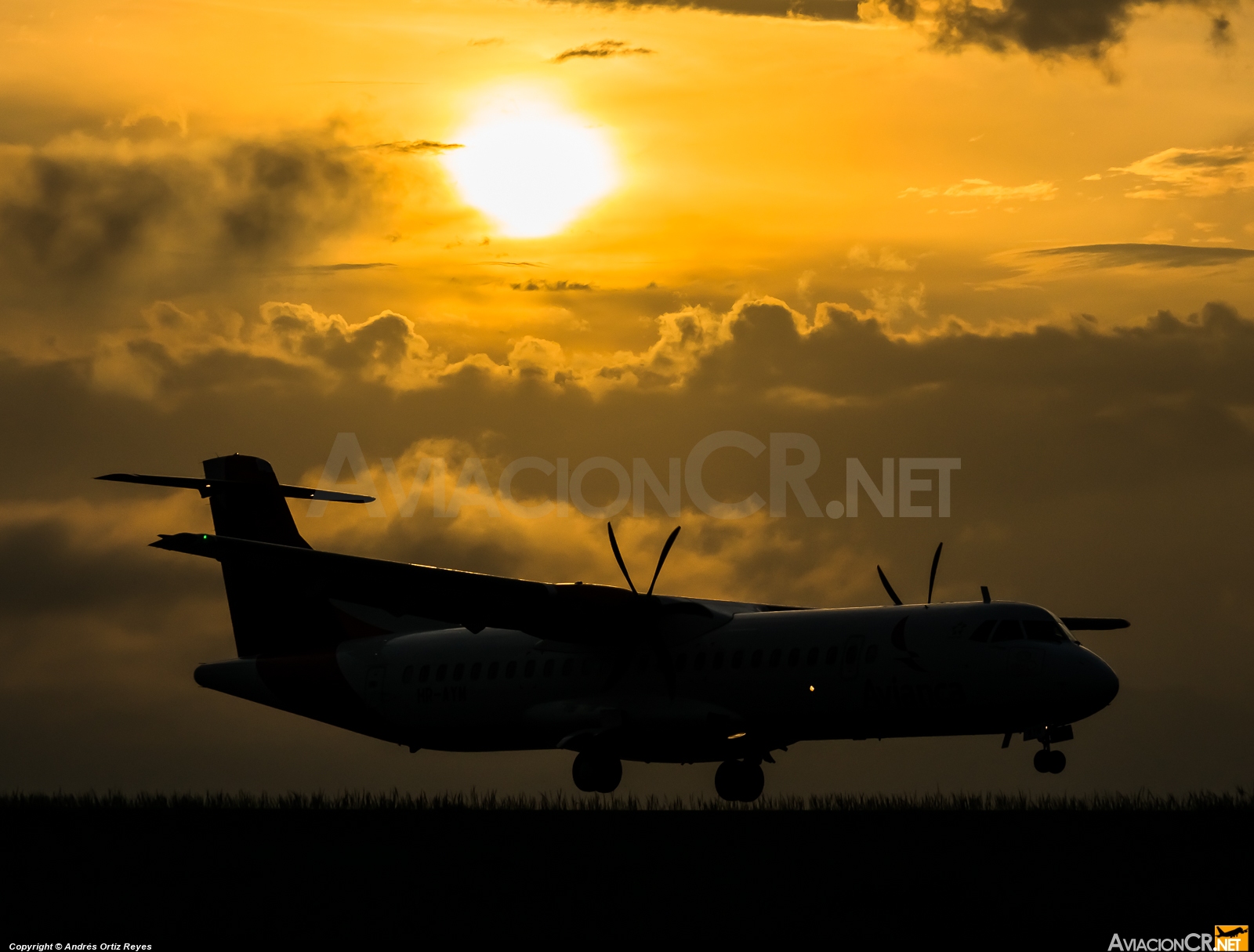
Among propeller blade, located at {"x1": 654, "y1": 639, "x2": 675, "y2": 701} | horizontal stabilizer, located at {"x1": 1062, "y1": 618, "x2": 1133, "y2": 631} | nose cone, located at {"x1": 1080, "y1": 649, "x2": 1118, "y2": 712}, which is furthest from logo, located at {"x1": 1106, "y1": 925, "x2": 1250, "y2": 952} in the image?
horizontal stabilizer, located at {"x1": 1062, "y1": 618, "x2": 1133, "y2": 631}

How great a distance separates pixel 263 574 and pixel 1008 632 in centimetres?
1937

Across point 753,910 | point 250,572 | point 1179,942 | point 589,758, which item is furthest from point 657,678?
point 1179,942

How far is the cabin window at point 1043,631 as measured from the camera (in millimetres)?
27922

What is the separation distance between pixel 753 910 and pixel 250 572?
2439cm

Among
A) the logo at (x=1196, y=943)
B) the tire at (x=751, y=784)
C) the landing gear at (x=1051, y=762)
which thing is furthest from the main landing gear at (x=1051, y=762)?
the logo at (x=1196, y=943)

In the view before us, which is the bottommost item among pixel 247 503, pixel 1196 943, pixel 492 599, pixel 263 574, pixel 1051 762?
pixel 1196 943

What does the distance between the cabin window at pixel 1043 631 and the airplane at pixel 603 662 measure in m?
0.05

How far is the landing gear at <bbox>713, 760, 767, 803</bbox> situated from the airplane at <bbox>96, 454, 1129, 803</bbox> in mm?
42

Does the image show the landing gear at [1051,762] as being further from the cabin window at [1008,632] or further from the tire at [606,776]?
the tire at [606,776]

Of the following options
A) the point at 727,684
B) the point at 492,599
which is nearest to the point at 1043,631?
the point at 727,684

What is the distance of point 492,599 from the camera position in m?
30.9

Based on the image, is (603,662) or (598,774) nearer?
(598,774)

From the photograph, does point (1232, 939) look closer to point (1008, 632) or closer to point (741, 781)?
point (1008, 632)

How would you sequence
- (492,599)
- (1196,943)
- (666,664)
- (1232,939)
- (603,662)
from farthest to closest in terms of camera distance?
(603,662) < (666,664) < (492,599) < (1232,939) < (1196,943)
